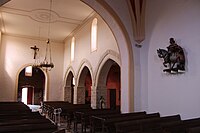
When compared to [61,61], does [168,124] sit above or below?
below

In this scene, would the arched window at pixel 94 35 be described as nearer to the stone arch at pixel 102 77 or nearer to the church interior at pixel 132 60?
the church interior at pixel 132 60

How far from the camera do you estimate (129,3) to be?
24.3ft

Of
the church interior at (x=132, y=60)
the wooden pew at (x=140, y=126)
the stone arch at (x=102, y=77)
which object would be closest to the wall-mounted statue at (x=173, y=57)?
the church interior at (x=132, y=60)

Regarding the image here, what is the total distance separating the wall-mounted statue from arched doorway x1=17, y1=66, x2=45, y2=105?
1997cm

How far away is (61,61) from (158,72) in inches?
557

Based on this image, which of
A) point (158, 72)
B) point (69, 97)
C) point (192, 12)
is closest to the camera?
point (192, 12)

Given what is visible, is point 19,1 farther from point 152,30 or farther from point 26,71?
point 26,71

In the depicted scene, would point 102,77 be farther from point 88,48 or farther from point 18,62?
point 18,62

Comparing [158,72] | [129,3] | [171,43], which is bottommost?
[158,72]

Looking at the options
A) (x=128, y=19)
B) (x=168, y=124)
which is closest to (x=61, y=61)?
(x=128, y=19)

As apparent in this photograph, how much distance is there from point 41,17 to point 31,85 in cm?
1284

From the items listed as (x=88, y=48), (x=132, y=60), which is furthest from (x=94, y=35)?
(x=132, y=60)

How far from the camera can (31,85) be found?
24828 mm

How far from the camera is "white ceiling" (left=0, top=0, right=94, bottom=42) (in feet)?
39.0
